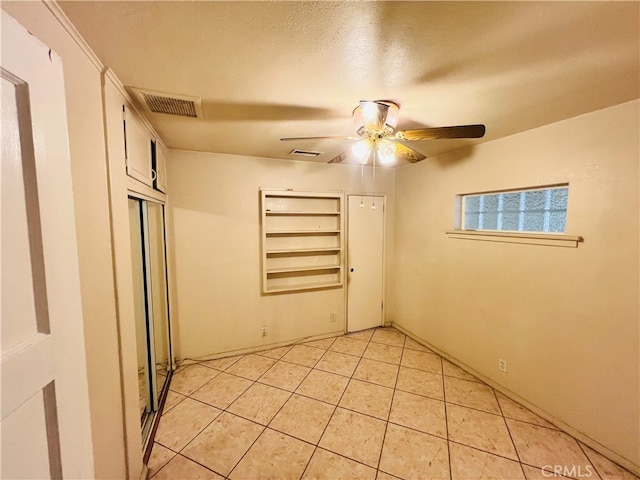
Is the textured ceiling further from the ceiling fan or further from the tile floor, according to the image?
the tile floor

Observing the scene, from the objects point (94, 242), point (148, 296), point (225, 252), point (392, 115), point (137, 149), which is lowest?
point (148, 296)

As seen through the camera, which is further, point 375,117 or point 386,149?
point 386,149

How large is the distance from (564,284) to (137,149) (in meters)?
3.12

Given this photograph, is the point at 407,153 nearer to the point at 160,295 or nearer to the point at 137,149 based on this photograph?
the point at 137,149

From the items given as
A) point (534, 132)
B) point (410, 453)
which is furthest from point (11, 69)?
point (534, 132)

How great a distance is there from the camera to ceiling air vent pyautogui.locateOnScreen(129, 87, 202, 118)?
147cm

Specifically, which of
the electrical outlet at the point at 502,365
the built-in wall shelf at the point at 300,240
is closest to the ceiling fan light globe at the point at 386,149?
the built-in wall shelf at the point at 300,240

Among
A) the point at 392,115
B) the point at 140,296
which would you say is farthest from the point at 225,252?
the point at 392,115

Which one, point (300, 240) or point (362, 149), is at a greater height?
point (362, 149)

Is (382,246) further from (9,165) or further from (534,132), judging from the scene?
(9,165)

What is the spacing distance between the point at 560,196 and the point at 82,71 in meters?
3.02

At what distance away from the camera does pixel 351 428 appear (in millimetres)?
1909

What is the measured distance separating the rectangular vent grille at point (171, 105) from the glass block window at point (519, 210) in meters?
2.63

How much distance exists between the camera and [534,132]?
6.61 ft
